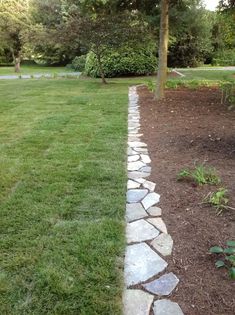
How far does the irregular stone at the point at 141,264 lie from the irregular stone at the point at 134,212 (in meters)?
0.41

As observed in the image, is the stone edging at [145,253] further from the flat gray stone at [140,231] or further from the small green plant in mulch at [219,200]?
the small green plant in mulch at [219,200]

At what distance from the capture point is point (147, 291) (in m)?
Result: 1.99

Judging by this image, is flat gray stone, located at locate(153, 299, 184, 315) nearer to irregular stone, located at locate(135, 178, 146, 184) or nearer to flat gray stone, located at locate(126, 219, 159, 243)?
flat gray stone, located at locate(126, 219, 159, 243)

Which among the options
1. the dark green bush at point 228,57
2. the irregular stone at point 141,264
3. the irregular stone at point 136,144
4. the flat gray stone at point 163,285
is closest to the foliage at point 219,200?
the irregular stone at point 141,264

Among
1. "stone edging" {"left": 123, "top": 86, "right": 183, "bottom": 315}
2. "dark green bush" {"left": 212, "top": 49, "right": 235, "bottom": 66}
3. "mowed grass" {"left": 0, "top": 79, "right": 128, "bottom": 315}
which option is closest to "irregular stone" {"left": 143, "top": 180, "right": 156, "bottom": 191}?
"stone edging" {"left": 123, "top": 86, "right": 183, "bottom": 315}

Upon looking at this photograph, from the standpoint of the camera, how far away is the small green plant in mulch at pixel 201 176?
3.36 m

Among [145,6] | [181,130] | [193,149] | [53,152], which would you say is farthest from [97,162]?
[145,6]

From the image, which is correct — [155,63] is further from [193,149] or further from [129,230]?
[129,230]

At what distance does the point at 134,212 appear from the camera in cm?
291

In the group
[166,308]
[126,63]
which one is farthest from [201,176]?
[126,63]

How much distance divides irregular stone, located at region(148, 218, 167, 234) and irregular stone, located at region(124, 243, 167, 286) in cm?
24

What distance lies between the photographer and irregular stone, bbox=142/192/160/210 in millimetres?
3034

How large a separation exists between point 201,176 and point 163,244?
3.69 feet

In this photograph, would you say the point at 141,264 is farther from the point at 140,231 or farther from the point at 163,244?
the point at 140,231
